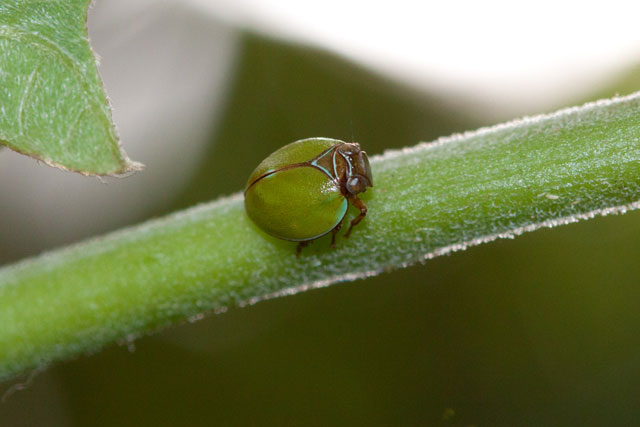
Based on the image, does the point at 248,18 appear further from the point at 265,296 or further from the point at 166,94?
the point at 265,296

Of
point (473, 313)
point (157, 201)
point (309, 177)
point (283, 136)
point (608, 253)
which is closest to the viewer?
point (309, 177)

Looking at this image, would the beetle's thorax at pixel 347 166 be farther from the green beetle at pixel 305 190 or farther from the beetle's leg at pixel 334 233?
the beetle's leg at pixel 334 233

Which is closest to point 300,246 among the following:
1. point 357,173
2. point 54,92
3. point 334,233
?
point 334,233

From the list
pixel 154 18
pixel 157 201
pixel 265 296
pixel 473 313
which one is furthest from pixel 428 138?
pixel 265 296

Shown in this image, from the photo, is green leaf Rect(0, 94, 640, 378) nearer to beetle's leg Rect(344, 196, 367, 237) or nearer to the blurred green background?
beetle's leg Rect(344, 196, 367, 237)

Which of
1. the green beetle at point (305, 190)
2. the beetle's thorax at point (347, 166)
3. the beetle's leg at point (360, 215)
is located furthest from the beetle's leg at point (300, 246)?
the beetle's thorax at point (347, 166)

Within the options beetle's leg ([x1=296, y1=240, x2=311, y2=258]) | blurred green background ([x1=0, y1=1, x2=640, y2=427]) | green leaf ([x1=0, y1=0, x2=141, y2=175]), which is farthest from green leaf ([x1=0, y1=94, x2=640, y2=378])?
blurred green background ([x1=0, y1=1, x2=640, y2=427])
